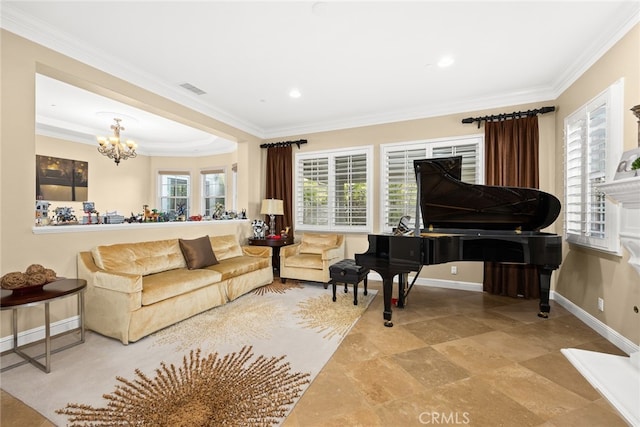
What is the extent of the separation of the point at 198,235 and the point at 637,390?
15.7 feet

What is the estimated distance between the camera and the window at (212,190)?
745 cm

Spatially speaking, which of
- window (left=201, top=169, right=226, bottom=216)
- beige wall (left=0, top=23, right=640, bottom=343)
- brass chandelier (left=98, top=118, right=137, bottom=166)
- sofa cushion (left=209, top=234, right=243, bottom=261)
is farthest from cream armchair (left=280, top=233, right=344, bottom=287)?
brass chandelier (left=98, top=118, right=137, bottom=166)

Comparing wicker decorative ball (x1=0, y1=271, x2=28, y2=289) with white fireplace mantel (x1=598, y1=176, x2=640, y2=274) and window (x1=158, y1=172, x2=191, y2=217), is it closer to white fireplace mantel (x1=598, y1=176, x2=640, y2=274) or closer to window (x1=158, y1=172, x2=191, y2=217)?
white fireplace mantel (x1=598, y1=176, x2=640, y2=274)

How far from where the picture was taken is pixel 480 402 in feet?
6.05

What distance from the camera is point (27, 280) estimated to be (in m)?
2.21

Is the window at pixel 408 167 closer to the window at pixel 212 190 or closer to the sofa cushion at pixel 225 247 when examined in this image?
the sofa cushion at pixel 225 247

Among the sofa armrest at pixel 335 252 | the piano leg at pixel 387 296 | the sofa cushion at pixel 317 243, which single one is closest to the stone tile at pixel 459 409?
the piano leg at pixel 387 296

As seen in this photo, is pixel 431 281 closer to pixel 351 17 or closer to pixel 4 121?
pixel 351 17

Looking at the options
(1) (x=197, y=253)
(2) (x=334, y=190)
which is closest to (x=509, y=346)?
(2) (x=334, y=190)

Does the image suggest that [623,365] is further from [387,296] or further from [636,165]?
[387,296]

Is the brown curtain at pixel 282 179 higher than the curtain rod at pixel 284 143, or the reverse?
the curtain rod at pixel 284 143

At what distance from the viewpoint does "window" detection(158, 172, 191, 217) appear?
296 inches

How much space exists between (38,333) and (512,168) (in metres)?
5.94

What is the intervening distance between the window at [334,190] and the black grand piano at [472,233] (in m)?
1.74
